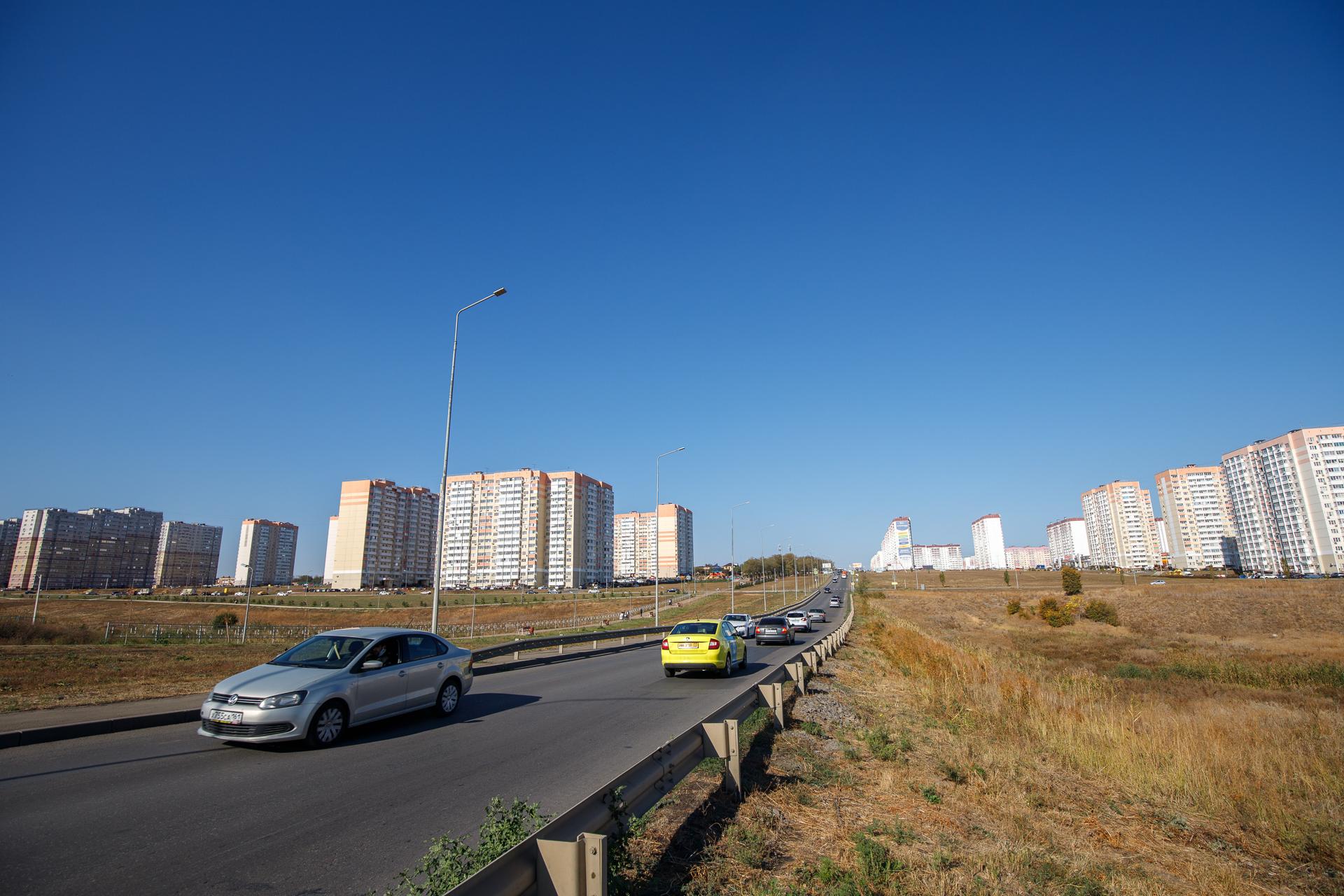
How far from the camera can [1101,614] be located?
56.4m

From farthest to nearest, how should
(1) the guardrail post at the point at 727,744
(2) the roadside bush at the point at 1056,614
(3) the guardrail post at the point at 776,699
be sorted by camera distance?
(2) the roadside bush at the point at 1056,614
(3) the guardrail post at the point at 776,699
(1) the guardrail post at the point at 727,744

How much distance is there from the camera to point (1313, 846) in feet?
21.8

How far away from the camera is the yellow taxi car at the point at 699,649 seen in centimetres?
1655

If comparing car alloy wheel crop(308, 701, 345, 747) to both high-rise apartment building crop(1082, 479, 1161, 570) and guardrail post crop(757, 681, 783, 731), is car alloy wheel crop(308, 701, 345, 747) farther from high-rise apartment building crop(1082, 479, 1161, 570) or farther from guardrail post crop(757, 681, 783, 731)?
high-rise apartment building crop(1082, 479, 1161, 570)

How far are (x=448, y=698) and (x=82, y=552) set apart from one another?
16892cm

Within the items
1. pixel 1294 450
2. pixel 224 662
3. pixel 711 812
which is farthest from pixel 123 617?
pixel 1294 450

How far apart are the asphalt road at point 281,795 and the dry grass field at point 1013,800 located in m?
1.97

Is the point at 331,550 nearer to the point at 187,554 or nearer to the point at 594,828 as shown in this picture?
the point at 187,554

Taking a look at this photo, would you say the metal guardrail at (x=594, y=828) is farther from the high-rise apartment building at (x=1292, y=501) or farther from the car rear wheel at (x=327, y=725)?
the high-rise apartment building at (x=1292, y=501)

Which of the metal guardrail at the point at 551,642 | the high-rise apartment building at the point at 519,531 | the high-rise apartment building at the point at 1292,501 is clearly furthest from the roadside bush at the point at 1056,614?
the high-rise apartment building at the point at 519,531

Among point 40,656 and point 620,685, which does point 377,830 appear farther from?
point 40,656

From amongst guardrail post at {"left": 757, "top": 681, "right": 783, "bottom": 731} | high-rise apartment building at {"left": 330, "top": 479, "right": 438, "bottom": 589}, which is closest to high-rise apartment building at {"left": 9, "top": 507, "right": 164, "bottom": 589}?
high-rise apartment building at {"left": 330, "top": 479, "right": 438, "bottom": 589}

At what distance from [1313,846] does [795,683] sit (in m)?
7.60

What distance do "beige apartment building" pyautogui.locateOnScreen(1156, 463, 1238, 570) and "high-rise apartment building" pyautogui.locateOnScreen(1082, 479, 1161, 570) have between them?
11.9m
